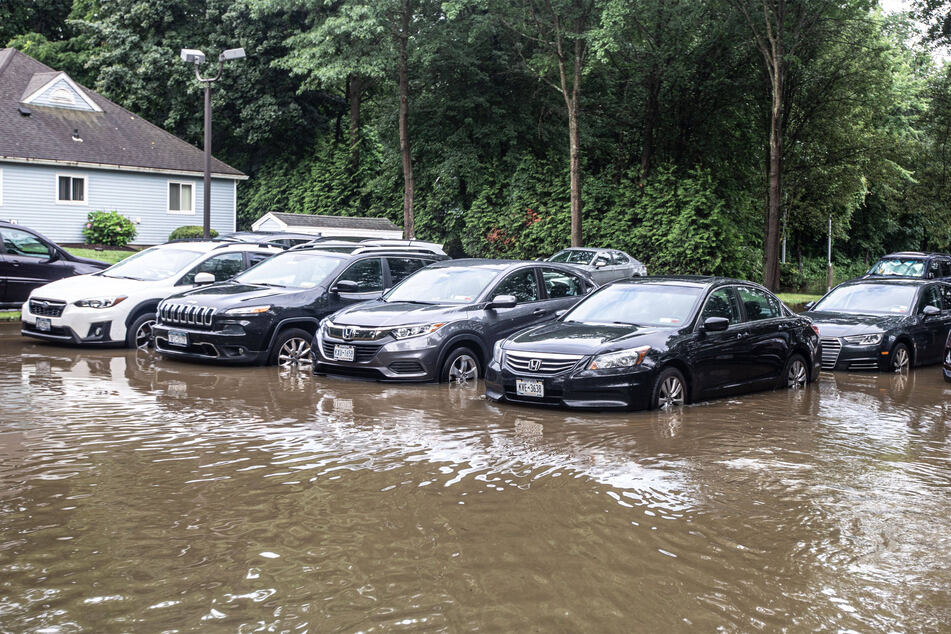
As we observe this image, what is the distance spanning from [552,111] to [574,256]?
11.6 meters

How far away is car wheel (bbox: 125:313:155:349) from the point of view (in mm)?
14523

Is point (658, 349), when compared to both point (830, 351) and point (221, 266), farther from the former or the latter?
point (221, 266)

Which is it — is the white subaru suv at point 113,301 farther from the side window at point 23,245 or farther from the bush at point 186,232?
the bush at point 186,232

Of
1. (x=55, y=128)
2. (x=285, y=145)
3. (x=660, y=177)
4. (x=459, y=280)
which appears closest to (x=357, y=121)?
(x=285, y=145)

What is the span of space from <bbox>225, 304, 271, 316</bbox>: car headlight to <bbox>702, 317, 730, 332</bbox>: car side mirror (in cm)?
573

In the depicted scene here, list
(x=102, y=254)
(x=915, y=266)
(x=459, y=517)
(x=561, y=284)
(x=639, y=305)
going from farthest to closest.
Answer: (x=102, y=254) → (x=915, y=266) → (x=561, y=284) → (x=639, y=305) → (x=459, y=517)

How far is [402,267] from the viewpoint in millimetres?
14781

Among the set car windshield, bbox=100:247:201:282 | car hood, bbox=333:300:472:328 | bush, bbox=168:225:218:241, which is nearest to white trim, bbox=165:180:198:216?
bush, bbox=168:225:218:241

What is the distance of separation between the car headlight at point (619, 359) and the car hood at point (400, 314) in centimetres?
254

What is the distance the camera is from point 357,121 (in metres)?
47.2

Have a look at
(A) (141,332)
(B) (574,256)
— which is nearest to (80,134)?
(B) (574,256)

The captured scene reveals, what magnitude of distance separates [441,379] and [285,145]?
39185 mm

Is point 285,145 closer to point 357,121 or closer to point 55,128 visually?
point 357,121

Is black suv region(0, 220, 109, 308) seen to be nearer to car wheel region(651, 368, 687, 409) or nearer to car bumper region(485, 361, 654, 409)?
car bumper region(485, 361, 654, 409)
